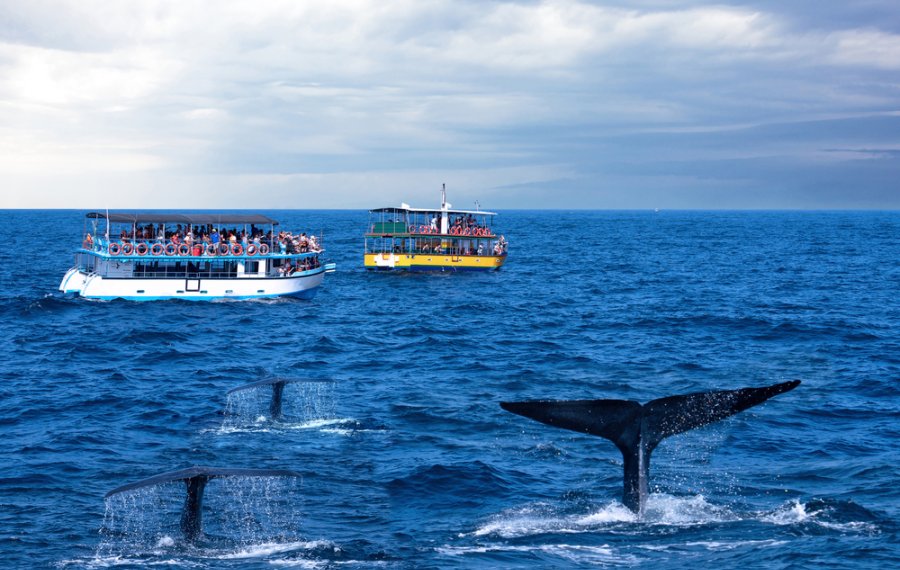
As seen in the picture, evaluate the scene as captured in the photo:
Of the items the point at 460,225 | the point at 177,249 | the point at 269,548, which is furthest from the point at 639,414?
the point at 460,225

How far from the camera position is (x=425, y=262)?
3708 inches

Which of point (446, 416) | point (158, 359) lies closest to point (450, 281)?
point (158, 359)

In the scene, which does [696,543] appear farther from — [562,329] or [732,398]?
[562,329]

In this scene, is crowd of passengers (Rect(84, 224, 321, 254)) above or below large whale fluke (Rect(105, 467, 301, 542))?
above

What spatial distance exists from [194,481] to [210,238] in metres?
48.7

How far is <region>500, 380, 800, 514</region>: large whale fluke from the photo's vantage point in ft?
56.2

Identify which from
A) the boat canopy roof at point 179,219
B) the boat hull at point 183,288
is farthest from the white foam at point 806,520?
the boat hull at point 183,288

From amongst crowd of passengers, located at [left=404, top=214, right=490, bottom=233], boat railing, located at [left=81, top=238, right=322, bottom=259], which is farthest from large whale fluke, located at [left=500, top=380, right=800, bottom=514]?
crowd of passengers, located at [left=404, top=214, right=490, bottom=233]

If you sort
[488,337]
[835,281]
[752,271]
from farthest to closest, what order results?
[752,271] → [835,281] → [488,337]

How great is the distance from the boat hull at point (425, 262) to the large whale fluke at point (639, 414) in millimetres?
75098

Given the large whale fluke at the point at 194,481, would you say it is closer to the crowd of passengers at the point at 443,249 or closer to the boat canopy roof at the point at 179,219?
the boat canopy roof at the point at 179,219

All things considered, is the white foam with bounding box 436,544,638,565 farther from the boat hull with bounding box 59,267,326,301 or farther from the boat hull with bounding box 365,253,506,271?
the boat hull with bounding box 365,253,506,271

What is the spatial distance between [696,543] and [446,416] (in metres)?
13.9

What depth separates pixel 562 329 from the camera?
5716 cm
